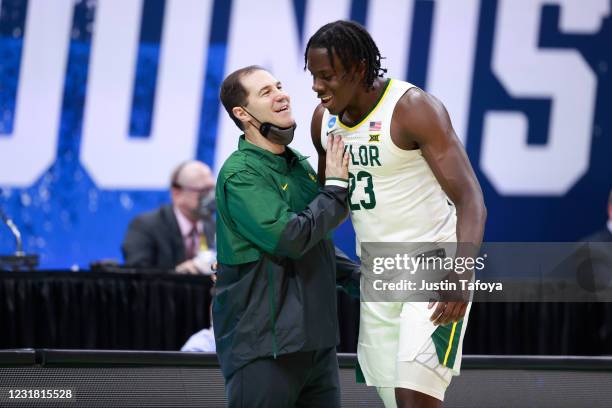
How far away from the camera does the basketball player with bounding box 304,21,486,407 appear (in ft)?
11.0

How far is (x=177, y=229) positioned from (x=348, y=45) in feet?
12.3

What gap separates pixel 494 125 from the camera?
28.4 ft

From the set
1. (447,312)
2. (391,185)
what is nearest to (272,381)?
(447,312)

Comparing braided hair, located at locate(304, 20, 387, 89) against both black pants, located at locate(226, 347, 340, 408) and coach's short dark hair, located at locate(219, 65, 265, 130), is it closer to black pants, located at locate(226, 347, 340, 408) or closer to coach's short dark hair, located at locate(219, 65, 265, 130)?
coach's short dark hair, located at locate(219, 65, 265, 130)

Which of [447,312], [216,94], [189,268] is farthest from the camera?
[216,94]

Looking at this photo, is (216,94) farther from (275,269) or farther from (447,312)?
(447,312)

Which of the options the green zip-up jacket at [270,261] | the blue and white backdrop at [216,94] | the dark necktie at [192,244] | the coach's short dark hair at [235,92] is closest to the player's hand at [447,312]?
the green zip-up jacket at [270,261]

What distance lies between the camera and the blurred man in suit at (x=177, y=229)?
22.9 feet

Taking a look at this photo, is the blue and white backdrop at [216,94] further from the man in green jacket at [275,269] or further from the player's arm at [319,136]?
the man in green jacket at [275,269]

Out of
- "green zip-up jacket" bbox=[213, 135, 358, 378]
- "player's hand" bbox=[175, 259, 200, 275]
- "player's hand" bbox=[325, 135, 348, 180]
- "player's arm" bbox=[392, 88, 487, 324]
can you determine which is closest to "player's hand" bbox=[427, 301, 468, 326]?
"player's arm" bbox=[392, 88, 487, 324]

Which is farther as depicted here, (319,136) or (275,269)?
(319,136)

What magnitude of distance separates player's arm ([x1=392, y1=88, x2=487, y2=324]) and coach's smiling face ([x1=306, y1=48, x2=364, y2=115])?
20cm

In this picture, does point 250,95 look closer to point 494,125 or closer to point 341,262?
point 341,262

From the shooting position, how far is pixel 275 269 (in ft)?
11.3
